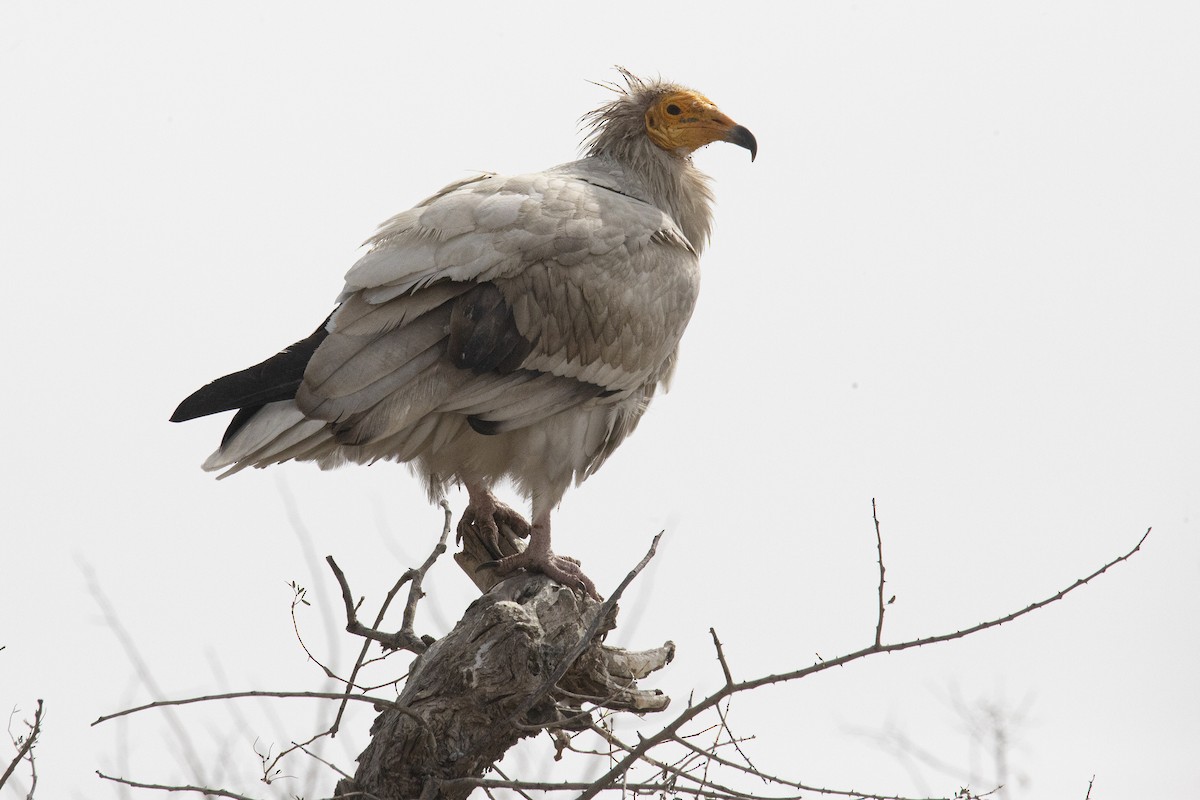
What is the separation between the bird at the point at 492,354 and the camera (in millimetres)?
4445

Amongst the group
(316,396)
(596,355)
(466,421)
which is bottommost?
(316,396)

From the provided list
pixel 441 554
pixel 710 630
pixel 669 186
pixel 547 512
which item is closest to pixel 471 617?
pixel 441 554

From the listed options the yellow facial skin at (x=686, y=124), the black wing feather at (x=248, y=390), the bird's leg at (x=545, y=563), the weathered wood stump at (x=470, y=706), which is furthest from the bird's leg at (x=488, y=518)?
the yellow facial skin at (x=686, y=124)

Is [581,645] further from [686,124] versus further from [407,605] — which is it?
[686,124]

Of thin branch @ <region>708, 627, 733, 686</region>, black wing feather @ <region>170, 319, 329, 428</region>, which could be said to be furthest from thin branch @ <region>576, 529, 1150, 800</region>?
black wing feather @ <region>170, 319, 329, 428</region>

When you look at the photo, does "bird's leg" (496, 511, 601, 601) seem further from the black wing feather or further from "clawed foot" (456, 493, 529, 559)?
the black wing feather

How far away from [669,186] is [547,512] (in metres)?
1.67

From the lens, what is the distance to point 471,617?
159 inches

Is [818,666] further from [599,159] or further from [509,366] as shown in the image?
[599,159]

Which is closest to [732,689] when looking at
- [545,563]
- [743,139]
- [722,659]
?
[722,659]

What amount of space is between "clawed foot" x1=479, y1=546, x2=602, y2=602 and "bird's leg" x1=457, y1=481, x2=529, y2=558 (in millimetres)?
346

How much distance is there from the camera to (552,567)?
4.71m

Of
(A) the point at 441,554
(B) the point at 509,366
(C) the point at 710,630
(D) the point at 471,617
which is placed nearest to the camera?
(C) the point at 710,630

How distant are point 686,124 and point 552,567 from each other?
219 centimetres
